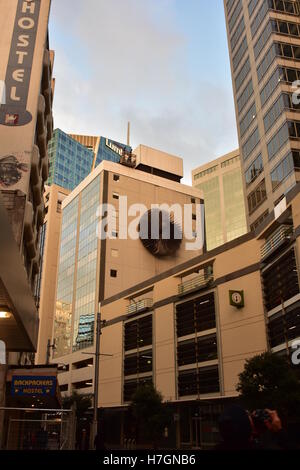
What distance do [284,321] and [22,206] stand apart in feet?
71.1

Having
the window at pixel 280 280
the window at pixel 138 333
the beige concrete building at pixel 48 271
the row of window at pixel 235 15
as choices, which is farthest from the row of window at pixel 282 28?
the beige concrete building at pixel 48 271

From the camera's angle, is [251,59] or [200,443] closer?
[200,443]

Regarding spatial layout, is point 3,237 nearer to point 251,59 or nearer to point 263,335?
point 263,335

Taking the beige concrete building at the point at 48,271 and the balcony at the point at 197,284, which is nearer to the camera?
the balcony at the point at 197,284

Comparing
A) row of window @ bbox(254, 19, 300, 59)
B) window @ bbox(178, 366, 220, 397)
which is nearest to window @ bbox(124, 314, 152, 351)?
window @ bbox(178, 366, 220, 397)

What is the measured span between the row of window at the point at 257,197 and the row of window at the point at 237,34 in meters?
Answer: 22.3

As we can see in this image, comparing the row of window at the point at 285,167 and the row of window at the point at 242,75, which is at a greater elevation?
the row of window at the point at 242,75

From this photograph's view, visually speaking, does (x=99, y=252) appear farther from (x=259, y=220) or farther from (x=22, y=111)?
(x=22, y=111)

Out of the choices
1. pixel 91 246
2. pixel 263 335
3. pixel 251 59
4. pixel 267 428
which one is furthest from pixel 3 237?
pixel 91 246

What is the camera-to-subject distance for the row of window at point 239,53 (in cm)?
5706

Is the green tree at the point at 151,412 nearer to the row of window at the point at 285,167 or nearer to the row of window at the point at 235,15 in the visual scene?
the row of window at the point at 285,167

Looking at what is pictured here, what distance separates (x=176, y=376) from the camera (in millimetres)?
47656

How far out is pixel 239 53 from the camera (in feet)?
194

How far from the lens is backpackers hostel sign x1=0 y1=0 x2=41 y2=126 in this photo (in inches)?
1198
